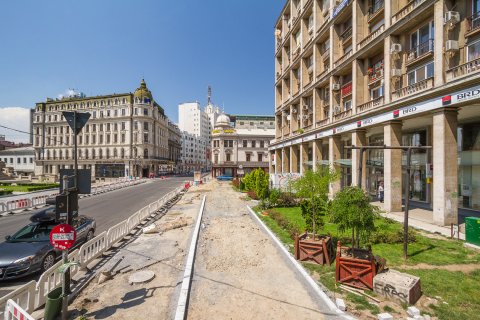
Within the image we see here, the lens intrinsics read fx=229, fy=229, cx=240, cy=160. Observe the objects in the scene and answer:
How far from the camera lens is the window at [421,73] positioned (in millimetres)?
15483

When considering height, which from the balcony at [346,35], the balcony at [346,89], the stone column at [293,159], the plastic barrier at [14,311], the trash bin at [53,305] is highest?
the balcony at [346,35]

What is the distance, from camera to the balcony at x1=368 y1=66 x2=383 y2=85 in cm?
1904

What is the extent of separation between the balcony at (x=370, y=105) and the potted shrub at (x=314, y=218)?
10.1 meters

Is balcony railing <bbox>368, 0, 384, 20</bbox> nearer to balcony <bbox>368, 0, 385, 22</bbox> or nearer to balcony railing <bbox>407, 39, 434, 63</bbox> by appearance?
balcony <bbox>368, 0, 385, 22</bbox>

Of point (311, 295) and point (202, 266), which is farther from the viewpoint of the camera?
point (202, 266)

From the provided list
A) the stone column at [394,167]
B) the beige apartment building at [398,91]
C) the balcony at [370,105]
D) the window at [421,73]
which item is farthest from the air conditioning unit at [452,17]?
the stone column at [394,167]

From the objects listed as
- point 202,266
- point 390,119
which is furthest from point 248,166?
point 202,266

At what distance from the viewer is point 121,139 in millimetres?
70312

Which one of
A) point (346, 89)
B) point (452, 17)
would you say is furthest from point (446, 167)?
point (346, 89)

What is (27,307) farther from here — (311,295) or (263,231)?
(263,231)

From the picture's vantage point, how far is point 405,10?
16031 millimetres

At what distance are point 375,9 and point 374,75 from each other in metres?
5.87

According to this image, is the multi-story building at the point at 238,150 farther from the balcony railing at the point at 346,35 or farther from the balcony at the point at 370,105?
the balcony at the point at 370,105

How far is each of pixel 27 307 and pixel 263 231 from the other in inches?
394
